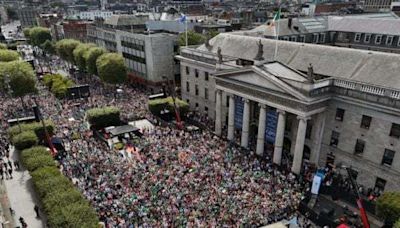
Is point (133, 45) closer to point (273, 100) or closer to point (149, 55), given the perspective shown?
point (149, 55)

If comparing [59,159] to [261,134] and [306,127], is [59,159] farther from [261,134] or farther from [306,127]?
[306,127]

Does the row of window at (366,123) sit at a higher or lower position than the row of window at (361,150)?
higher

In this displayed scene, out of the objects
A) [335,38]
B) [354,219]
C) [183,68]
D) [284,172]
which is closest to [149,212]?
[284,172]

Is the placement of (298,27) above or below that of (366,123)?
above

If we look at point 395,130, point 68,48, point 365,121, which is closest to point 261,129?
point 365,121

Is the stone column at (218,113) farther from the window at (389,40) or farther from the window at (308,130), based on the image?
the window at (389,40)

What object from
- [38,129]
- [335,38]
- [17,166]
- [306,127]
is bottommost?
[17,166]

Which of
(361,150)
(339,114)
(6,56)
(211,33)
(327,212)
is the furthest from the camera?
(6,56)

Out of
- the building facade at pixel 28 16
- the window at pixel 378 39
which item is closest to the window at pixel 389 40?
the window at pixel 378 39
